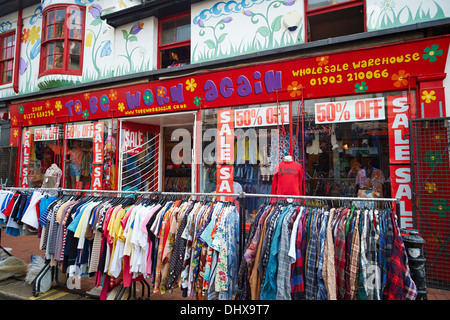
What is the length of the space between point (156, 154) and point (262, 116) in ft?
A: 12.9

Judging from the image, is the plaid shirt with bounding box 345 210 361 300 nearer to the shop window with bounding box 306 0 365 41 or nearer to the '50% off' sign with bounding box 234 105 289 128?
the '50% off' sign with bounding box 234 105 289 128

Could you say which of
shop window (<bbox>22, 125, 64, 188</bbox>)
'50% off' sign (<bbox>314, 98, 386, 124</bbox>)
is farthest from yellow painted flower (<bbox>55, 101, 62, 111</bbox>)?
'50% off' sign (<bbox>314, 98, 386, 124</bbox>)

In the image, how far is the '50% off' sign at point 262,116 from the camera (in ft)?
20.2

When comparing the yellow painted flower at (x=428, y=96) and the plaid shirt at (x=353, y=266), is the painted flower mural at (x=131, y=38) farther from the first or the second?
the plaid shirt at (x=353, y=266)

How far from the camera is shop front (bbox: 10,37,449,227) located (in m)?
5.17

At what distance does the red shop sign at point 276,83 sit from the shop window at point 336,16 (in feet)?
3.43

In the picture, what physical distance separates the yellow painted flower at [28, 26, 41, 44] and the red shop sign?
265 centimetres

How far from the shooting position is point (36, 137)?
9727mm

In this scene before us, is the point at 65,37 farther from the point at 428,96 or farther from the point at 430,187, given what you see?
the point at 430,187

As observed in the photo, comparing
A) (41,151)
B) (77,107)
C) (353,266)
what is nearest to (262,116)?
(353,266)

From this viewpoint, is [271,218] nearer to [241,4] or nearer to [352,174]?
[352,174]

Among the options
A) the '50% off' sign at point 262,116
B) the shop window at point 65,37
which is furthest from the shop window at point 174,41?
the shop window at point 65,37

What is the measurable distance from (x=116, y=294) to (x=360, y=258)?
313 cm

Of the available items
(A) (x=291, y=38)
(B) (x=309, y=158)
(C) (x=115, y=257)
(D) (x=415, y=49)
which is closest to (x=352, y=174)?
(B) (x=309, y=158)
